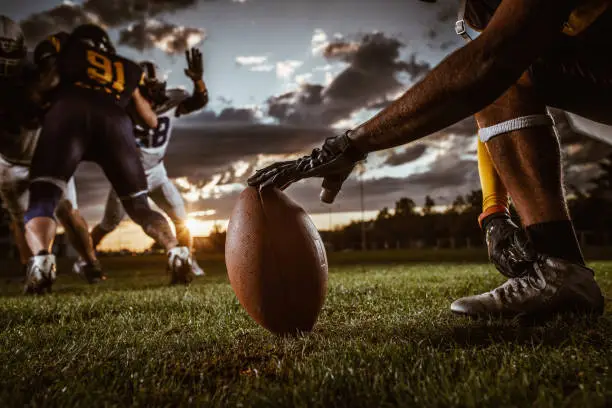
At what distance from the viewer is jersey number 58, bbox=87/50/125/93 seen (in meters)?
5.94

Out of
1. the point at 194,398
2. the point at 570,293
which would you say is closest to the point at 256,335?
the point at 194,398

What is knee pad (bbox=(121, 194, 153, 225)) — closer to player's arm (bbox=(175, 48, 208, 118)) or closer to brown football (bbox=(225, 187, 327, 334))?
player's arm (bbox=(175, 48, 208, 118))

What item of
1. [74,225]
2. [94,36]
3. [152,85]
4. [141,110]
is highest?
[94,36]

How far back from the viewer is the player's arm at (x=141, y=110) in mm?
6807

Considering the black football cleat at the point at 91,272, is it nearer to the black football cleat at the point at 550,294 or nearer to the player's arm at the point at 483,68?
the black football cleat at the point at 550,294

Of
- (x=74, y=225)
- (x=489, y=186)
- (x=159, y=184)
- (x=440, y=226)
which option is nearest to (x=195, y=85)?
(x=159, y=184)

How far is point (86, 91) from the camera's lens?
586 centimetres

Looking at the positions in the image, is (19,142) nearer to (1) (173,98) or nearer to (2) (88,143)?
(2) (88,143)

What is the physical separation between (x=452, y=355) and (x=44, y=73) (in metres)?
6.35

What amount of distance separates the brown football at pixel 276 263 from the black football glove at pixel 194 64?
18.8 feet

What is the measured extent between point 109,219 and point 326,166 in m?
8.48

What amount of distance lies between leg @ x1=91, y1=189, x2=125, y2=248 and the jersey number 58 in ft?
12.6

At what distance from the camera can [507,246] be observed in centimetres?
257

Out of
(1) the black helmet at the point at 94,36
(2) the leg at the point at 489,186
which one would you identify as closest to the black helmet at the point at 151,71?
(1) the black helmet at the point at 94,36
